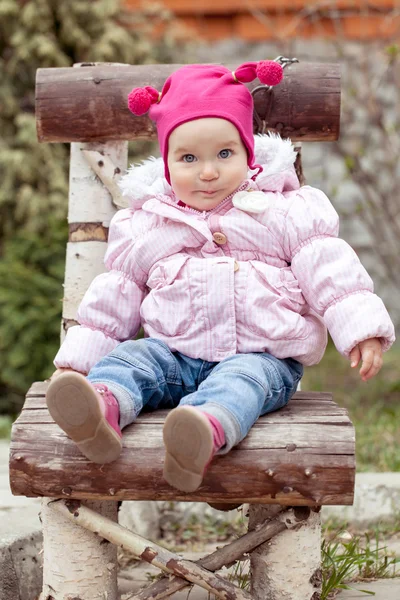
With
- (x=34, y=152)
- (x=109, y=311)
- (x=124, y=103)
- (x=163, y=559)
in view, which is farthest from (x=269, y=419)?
(x=34, y=152)

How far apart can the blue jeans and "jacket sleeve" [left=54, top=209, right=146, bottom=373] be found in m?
0.16

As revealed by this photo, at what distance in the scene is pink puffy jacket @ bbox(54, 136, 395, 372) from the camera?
2.55 m

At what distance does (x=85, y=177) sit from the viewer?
314 centimetres

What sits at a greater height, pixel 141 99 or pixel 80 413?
pixel 141 99

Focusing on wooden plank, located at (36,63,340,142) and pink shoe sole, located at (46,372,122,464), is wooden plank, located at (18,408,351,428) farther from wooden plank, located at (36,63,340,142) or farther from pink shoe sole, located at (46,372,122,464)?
wooden plank, located at (36,63,340,142)

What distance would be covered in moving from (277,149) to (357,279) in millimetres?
534

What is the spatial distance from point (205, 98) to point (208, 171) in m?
0.21

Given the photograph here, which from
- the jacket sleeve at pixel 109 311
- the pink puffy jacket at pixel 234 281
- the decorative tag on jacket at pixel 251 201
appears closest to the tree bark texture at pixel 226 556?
the pink puffy jacket at pixel 234 281

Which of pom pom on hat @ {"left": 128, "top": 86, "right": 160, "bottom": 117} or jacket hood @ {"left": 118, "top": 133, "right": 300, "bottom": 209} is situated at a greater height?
pom pom on hat @ {"left": 128, "top": 86, "right": 160, "bottom": 117}

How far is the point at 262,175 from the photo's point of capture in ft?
8.97

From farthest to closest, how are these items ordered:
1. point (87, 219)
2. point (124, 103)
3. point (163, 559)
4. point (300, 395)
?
point (87, 219) < point (124, 103) < point (300, 395) < point (163, 559)

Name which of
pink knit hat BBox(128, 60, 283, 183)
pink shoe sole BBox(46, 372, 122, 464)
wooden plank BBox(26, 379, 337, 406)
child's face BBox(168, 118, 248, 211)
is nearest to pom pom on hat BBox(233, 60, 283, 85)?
pink knit hat BBox(128, 60, 283, 183)

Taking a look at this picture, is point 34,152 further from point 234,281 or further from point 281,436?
point 281,436

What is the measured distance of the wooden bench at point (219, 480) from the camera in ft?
7.22
